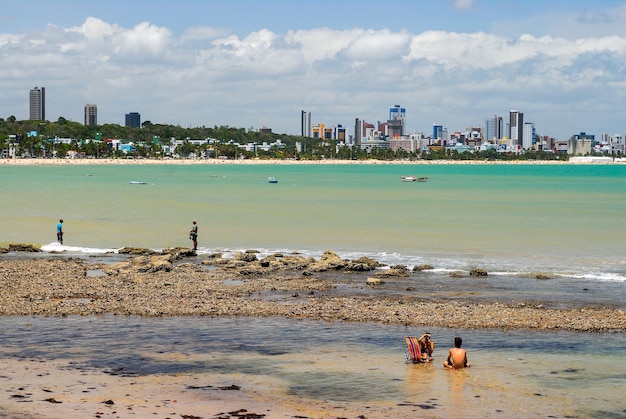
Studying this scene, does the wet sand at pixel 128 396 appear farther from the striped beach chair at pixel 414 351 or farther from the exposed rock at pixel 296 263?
the exposed rock at pixel 296 263

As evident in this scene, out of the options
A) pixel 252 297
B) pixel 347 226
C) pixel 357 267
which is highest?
pixel 357 267

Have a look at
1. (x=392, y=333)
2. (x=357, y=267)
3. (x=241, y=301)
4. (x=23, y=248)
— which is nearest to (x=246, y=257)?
(x=357, y=267)

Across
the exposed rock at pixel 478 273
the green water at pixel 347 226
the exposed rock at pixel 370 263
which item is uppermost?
the exposed rock at pixel 370 263

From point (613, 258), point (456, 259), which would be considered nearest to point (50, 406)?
point (456, 259)

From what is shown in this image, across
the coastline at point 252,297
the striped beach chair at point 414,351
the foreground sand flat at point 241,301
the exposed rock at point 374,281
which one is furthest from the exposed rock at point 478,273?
the striped beach chair at point 414,351

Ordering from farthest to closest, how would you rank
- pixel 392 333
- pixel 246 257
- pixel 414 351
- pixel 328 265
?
pixel 246 257 → pixel 328 265 → pixel 392 333 → pixel 414 351

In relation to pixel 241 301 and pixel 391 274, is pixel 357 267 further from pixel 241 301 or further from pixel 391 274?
pixel 241 301

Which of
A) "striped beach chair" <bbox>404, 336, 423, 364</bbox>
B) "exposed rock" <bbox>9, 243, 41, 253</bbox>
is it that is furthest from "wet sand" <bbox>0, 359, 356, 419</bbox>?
"exposed rock" <bbox>9, 243, 41, 253</bbox>

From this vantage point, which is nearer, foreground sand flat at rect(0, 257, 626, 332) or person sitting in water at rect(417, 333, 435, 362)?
person sitting in water at rect(417, 333, 435, 362)

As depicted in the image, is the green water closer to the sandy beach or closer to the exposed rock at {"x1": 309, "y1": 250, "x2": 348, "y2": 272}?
the exposed rock at {"x1": 309, "y1": 250, "x2": 348, "y2": 272}

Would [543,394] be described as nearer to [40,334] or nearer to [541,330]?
[541,330]

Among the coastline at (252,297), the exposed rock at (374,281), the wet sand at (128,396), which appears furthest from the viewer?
the exposed rock at (374,281)

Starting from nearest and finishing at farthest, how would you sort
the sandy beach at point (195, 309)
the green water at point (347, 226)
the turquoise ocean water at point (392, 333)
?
1. the sandy beach at point (195, 309)
2. the turquoise ocean water at point (392, 333)
3. the green water at point (347, 226)

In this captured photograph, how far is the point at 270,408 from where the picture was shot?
15.5 meters
